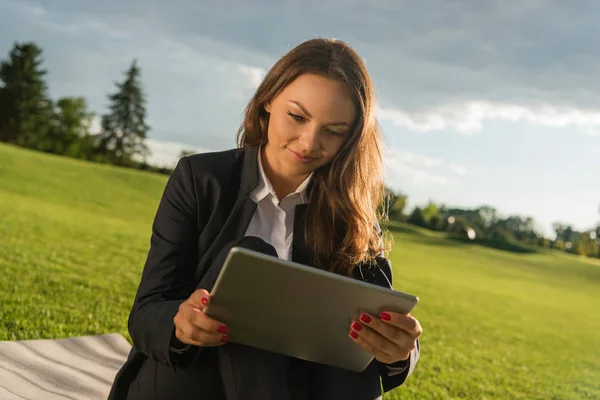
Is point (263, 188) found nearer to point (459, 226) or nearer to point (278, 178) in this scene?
point (278, 178)

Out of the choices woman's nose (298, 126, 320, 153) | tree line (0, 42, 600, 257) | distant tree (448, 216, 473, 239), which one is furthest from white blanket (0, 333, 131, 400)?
distant tree (448, 216, 473, 239)

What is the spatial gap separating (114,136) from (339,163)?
141 ft

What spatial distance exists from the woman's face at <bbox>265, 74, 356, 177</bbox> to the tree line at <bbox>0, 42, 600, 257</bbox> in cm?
2511

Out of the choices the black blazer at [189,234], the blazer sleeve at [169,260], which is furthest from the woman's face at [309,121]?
the blazer sleeve at [169,260]

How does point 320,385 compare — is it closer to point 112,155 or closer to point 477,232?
point 477,232

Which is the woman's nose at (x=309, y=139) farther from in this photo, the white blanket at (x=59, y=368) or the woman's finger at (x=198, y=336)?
the white blanket at (x=59, y=368)

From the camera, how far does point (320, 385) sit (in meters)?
1.70

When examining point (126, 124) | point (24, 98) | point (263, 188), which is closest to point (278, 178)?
point (263, 188)

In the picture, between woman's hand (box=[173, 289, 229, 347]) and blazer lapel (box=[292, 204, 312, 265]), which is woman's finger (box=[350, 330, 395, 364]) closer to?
woman's hand (box=[173, 289, 229, 347])

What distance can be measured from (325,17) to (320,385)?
3978 cm

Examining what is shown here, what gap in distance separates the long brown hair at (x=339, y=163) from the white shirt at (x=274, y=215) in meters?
0.05

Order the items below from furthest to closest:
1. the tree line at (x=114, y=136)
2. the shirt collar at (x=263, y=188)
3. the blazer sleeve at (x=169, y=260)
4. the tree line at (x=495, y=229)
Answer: the tree line at (x=114, y=136) → the tree line at (x=495, y=229) → the shirt collar at (x=263, y=188) → the blazer sleeve at (x=169, y=260)

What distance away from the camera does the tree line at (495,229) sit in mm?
29234

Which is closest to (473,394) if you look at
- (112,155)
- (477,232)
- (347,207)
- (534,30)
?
(347,207)
